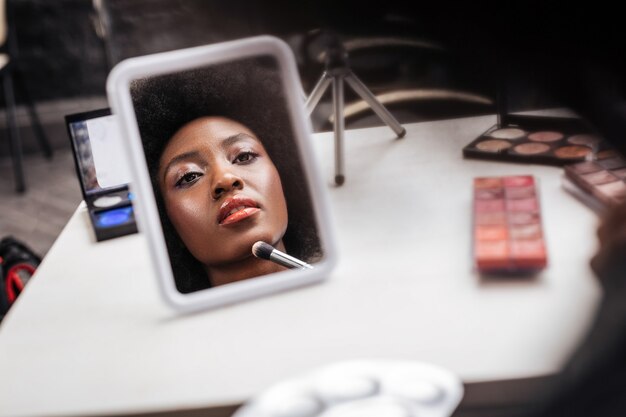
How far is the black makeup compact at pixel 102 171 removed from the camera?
43 cm

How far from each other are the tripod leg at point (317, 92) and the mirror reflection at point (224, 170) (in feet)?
0.04

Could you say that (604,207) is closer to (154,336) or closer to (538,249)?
(538,249)

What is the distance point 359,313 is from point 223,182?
101mm

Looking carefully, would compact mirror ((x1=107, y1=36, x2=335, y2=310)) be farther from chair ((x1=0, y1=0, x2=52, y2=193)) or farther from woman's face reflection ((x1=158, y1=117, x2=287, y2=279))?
chair ((x1=0, y1=0, x2=52, y2=193))

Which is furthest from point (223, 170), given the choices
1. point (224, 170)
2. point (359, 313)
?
point (359, 313)

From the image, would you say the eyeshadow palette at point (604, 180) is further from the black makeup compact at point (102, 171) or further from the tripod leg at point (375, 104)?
the black makeup compact at point (102, 171)

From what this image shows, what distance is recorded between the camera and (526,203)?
14.1 inches

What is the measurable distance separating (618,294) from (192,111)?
215 millimetres

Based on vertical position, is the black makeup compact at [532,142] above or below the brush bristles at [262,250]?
above

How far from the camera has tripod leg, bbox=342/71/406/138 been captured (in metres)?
0.32

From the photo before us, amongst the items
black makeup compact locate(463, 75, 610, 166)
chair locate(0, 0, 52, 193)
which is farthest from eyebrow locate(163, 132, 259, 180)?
chair locate(0, 0, 52, 193)

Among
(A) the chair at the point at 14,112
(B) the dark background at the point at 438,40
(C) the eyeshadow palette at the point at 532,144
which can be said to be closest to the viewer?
(B) the dark background at the point at 438,40

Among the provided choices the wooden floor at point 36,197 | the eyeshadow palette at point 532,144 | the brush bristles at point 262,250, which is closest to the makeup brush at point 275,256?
the brush bristles at point 262,250

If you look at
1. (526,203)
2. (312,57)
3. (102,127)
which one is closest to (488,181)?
(526,203)
